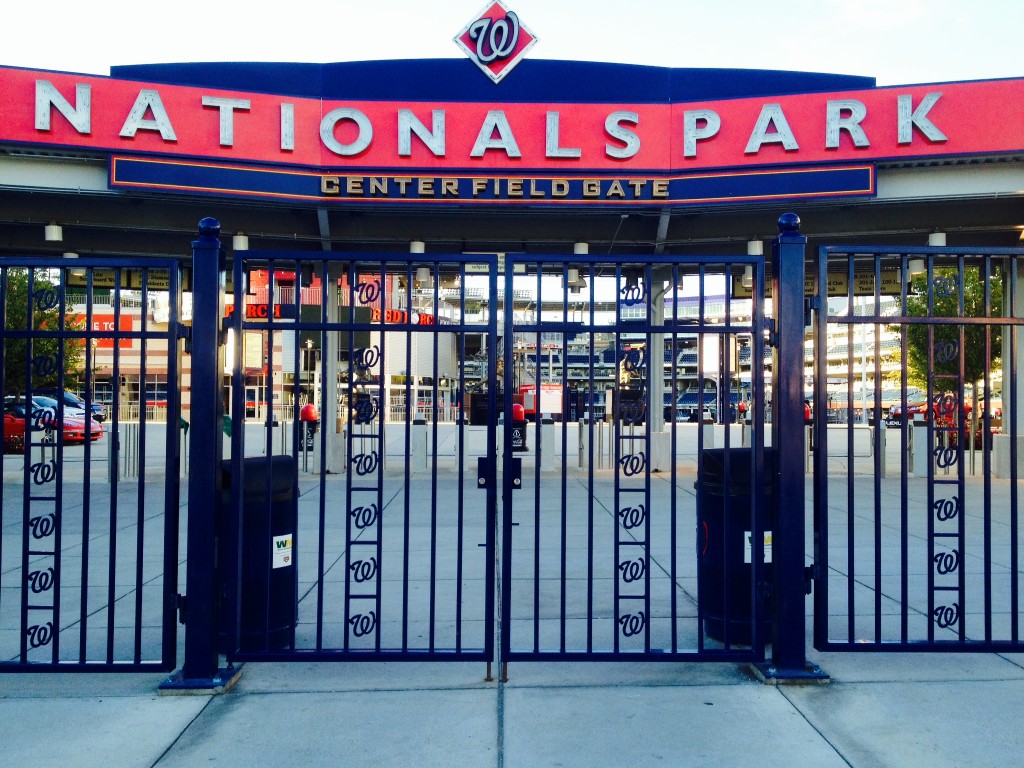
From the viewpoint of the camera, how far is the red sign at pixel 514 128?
10.8m

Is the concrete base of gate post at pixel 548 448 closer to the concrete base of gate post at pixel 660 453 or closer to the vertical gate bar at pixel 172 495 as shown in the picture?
the concrete base of gate post at pixel 660 453

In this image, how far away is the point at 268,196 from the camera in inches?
447

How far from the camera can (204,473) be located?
451 centimetres

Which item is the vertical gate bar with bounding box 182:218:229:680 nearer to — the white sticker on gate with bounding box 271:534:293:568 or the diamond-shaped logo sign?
the white sticker on gate with bounding box 271:534:293:568

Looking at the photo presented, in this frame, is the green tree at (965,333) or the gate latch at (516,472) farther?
the green tree at (965,333)

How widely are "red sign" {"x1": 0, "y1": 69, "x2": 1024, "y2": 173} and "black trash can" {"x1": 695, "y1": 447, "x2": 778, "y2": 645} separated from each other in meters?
7.32

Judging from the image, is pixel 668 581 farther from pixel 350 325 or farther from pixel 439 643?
pixel 350 325

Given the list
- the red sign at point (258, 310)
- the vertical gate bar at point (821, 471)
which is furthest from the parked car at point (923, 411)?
the red sign at point (258, 310)

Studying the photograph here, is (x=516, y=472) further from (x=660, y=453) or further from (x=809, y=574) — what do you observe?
(x=660, y=453)

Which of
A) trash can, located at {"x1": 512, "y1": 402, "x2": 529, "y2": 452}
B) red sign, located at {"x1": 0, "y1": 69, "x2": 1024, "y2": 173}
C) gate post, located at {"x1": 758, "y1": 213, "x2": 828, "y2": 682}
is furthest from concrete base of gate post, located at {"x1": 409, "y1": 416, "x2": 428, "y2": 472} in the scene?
gate post, located at {"x1": 758, "y1": 213, "x2": 828, "y2": 682}

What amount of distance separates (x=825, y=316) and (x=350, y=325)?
2796mm

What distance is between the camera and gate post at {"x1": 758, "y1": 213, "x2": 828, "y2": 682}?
4.56m

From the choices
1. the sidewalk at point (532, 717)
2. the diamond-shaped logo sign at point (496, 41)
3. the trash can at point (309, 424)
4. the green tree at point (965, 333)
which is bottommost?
the sidewalk at point (532, 717)

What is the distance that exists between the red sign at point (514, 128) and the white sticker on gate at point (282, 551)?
7.73 metres
